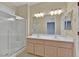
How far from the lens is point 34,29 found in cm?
245

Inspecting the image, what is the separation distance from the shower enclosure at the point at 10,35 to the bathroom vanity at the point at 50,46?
396 mm

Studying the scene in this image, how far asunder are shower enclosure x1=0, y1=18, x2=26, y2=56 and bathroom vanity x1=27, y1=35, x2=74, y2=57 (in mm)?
396

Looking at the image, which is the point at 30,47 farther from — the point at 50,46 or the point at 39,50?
the point at 50,46

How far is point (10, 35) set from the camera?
A: 1.72 m

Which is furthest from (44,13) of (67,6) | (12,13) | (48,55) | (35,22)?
(48,55)

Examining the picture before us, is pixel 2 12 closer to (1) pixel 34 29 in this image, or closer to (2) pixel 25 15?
(2) pixel 25 15

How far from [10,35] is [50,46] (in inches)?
44.5

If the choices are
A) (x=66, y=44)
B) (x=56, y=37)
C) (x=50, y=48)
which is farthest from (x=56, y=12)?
(x=50, y=48)

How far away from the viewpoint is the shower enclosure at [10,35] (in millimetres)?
1583

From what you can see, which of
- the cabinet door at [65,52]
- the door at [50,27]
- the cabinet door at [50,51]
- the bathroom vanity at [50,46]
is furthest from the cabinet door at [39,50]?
the door at [50,27]

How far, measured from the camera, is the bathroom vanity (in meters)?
2.32

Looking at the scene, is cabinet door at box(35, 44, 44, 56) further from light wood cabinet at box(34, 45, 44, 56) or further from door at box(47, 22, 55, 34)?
door at box(47, 22, 55, 34)

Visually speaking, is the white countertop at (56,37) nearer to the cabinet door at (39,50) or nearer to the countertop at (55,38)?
the countertop at (55,38)

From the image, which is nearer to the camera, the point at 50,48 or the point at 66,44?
the point at 66,44
